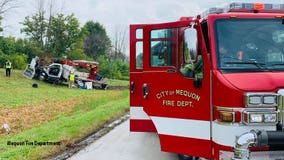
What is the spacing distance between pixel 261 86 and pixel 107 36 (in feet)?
259

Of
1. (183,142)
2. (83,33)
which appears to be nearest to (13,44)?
(83,33)

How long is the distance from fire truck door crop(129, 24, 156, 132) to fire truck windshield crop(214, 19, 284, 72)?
2933 millimetres

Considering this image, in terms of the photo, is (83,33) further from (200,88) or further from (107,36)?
(200,88)

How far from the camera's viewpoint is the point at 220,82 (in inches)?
201

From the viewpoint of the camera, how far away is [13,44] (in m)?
54.9

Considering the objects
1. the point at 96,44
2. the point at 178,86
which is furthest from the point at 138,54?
the point at 96,44

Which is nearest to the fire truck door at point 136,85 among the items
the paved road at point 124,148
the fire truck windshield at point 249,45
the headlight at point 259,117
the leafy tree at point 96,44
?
the paved road at point 124,148

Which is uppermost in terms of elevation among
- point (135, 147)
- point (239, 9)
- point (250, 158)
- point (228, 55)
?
point (239, 9)

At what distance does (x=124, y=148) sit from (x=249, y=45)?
14.9 ft

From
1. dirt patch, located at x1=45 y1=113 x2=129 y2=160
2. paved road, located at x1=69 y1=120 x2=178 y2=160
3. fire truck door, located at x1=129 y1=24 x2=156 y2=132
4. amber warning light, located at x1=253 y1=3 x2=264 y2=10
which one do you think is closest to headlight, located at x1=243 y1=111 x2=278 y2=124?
amber warning light, located at x1=253 y1=3 x2=264 y2=10

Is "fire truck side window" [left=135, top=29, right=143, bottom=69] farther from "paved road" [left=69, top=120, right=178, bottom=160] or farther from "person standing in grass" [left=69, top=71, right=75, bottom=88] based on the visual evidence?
"person standing in grass" [left=69, top=71, right=75, bottom=88]

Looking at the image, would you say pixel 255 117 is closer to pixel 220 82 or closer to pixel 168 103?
pixel 220 82

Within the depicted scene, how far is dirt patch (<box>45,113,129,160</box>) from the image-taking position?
8321 mm

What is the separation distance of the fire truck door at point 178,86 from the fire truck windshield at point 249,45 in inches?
10.9
